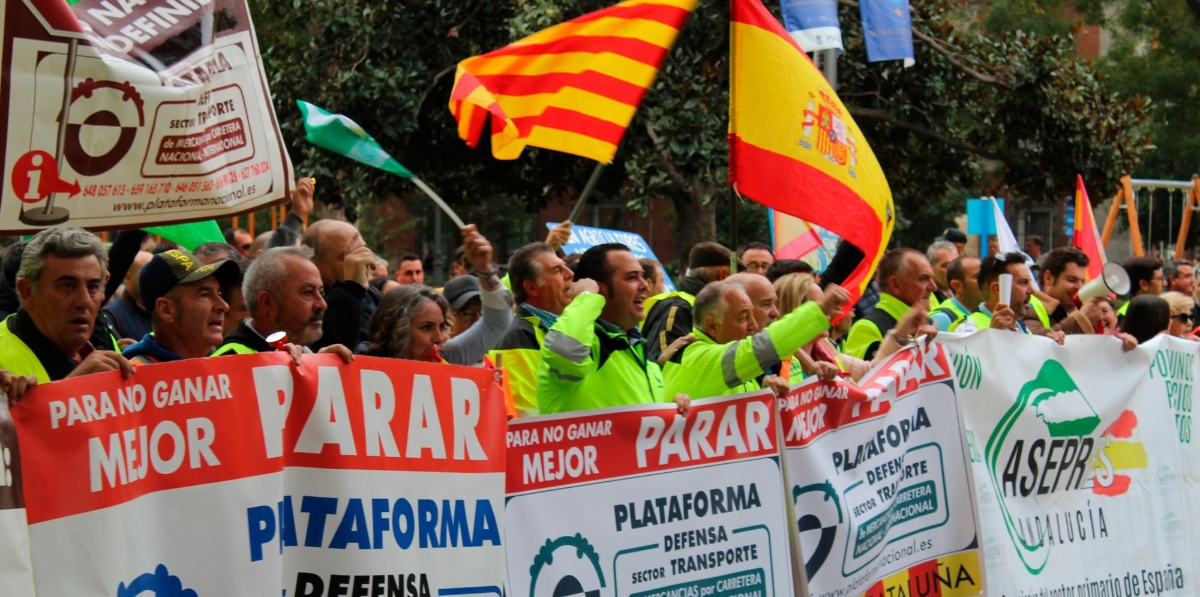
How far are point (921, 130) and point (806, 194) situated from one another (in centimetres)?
1159

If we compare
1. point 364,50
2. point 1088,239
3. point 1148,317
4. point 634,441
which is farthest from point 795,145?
point 364,50

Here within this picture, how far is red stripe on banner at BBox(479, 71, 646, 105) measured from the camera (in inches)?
269

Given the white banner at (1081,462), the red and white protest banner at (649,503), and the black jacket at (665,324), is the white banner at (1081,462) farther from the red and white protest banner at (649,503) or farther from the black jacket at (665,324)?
the red and white protest banner at (649,503)

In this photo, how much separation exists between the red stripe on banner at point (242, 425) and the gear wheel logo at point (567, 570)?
1.15 feet

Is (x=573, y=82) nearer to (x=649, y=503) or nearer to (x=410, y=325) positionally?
(x=410, y=325)

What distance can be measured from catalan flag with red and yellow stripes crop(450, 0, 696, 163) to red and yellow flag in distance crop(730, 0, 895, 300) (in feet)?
2.07

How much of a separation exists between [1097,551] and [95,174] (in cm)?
494

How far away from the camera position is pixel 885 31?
1206 cm

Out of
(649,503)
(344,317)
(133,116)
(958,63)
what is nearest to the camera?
(133,116)

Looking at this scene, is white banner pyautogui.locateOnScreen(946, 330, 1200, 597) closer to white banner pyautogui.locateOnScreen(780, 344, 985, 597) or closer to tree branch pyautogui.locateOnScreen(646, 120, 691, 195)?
white banner pyautogui.locateOnScreen(780, 344, 985, 597)

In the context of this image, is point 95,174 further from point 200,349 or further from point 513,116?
point 513,116

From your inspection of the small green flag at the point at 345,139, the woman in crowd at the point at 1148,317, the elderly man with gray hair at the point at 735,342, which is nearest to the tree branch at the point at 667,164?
the woman in crowd at the point at 1148,317

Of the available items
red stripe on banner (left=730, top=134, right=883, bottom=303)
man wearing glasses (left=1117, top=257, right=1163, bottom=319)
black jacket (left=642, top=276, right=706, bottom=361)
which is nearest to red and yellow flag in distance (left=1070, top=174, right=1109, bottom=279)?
man wearing glasses (left=1117, top=257, right=1163, bottom=319)

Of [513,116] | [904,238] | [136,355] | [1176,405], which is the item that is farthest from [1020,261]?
[904,238]
